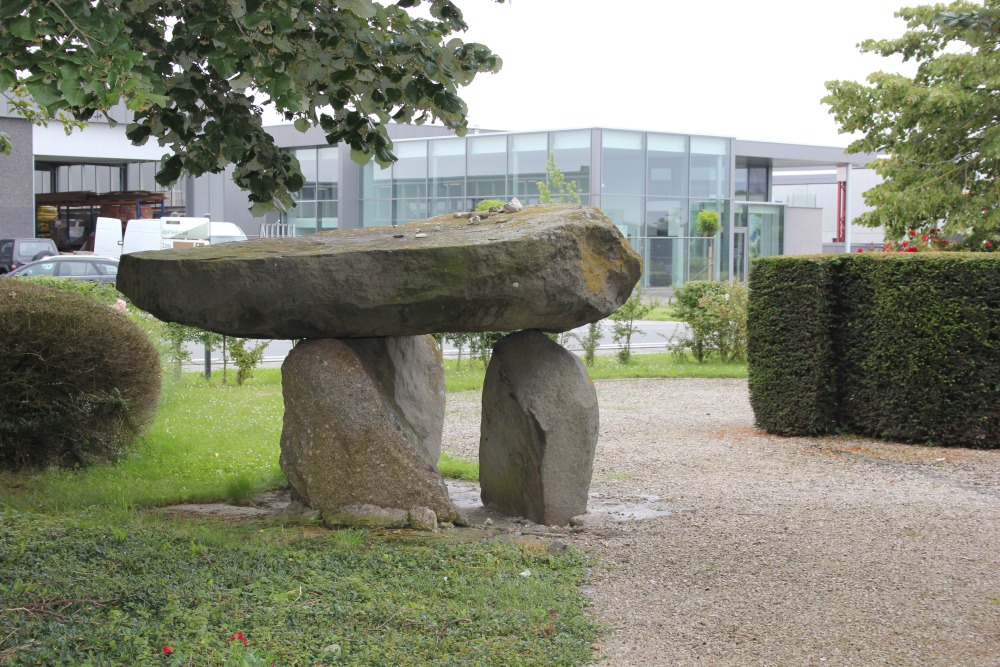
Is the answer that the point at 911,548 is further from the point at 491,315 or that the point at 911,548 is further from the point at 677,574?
the point at 491,315

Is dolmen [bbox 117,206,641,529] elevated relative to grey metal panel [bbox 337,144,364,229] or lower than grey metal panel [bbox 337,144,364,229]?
lower

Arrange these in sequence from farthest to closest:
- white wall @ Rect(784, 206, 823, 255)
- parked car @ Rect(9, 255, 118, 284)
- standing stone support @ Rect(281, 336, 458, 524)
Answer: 1. white wall @ Rect(784, 206, 823, 255)
2. parked car @ Rect(9, 255, 118, 284)
3. standing stone support @ Rect(281, 336, 458, 524)

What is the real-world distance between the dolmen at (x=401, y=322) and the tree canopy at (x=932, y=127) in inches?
349

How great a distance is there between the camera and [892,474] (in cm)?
872

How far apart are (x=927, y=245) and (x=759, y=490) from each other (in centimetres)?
650

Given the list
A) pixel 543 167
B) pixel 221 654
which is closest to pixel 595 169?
pixel 543 167

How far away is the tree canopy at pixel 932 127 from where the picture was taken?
13766 millimetres

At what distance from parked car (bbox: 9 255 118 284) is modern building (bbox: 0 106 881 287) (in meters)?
4.03

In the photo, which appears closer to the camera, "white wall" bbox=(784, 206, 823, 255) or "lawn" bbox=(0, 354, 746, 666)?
"lawn" bbox=(0, 354, 746, 666)

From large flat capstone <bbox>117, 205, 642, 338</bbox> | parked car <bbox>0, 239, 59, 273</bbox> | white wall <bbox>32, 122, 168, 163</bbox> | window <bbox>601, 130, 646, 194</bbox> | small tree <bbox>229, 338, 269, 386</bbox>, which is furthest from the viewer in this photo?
white wall <bbox>32, 122, 168, 163</bbox>

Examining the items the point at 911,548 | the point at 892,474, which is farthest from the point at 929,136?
the point at 911,548

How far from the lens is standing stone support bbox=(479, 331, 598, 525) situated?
6.69 m

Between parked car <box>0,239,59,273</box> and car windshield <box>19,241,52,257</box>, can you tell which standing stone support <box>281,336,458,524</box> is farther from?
car windshield <box>19,241,52,257</box>

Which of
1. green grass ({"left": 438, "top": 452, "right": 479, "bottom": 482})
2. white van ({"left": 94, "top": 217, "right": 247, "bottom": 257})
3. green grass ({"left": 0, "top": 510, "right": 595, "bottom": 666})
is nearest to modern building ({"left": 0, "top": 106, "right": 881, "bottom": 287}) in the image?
white van ({"left": 94, "top": 217, "right": 247, "bottom": 257})
